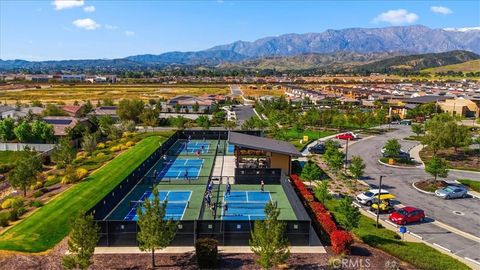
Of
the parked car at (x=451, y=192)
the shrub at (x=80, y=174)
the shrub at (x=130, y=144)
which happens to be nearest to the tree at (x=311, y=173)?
the parked car at (x=451, y=192)

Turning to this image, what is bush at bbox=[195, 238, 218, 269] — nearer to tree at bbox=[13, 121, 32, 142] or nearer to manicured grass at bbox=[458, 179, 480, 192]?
manicured grass at bbox=[458, 179, 480, 192]

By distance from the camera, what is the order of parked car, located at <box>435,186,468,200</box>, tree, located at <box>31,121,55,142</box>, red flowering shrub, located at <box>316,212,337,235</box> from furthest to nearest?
tree, located at <box>31,121,55,142</box> → parked car, located at <box>435,186,468,200</box> → red flowering shrub, located at <box>316,212,337,235</box>

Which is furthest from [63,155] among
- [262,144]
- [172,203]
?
[262,144]

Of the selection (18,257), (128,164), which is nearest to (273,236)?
(18,257)

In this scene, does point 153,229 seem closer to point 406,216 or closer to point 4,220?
point 4,220

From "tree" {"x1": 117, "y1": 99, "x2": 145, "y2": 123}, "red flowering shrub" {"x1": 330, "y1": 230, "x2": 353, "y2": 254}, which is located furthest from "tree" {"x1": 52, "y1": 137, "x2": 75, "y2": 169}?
"tree" {"x1": 117, "y1": 99, "x2": 145, "y2": 123}

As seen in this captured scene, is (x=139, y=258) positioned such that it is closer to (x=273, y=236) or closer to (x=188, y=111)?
(x=273, y=236)
